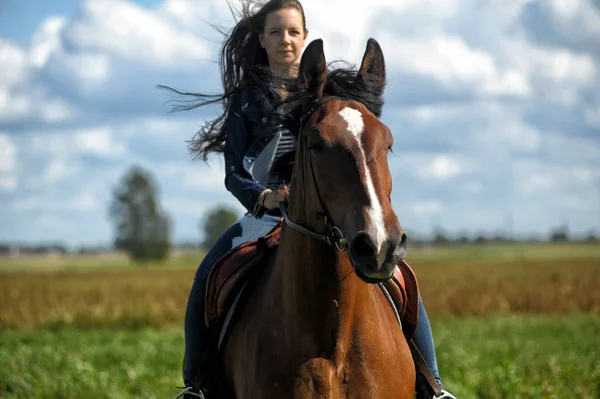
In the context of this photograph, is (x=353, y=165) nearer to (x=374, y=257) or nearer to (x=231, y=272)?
(x=374, y=257)

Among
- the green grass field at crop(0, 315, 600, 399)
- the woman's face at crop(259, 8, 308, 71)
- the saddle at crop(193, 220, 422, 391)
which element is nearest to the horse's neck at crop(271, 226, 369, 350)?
the saddle at crop(193, 220, 422, 391)

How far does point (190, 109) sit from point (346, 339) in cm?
276

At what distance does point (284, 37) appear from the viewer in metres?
5.82

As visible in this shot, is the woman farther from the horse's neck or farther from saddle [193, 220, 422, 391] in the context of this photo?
the horse's neck

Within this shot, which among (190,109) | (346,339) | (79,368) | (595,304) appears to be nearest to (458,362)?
(79,368)

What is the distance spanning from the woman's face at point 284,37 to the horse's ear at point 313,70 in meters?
1.53

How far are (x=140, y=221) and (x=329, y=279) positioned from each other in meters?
119

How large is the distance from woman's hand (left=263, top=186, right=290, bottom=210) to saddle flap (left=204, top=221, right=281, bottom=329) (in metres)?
0.50

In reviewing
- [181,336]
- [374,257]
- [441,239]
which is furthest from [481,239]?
[374,257]

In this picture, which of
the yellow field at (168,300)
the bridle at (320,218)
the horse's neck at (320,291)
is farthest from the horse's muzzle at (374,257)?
the yellow field at (168,300)

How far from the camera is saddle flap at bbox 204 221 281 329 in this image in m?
5.12

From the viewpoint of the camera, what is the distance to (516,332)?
23.1m

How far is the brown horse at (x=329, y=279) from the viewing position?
3820 millimetres

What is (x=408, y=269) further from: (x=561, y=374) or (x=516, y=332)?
(x=516, y=332)
